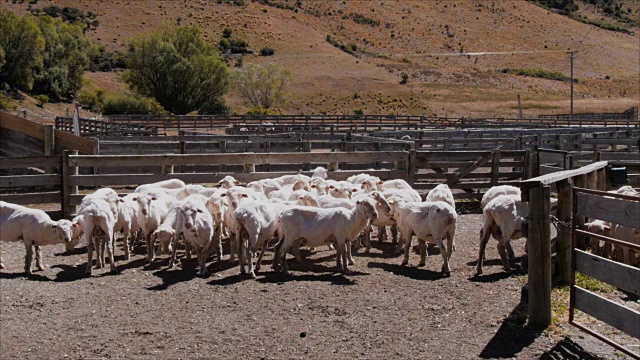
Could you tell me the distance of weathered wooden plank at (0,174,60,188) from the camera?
48.5ft

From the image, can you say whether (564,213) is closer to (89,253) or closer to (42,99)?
(89,253)

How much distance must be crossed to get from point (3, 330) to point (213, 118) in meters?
42.5

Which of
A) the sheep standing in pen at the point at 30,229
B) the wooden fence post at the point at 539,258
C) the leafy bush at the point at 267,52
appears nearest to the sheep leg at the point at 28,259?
the sheep standing in pen at the point at 30,229

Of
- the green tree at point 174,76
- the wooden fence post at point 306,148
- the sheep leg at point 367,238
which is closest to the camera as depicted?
the sheep leg at point 367,238

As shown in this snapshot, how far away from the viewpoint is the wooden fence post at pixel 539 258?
25.7ft

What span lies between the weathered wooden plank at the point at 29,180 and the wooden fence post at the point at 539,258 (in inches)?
420

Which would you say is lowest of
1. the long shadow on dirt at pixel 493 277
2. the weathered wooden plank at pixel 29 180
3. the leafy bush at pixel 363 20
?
the long shadow on dirt at pixel 493 277

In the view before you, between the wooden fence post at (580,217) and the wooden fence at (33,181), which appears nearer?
the wooden fence post at (580,217)

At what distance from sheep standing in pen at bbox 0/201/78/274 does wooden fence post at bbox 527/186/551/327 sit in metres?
7.27

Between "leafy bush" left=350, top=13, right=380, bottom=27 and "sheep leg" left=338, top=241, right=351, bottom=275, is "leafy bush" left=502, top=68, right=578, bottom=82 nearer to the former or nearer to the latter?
"leafy bush" left=350, top=13, right=380, bottom=27

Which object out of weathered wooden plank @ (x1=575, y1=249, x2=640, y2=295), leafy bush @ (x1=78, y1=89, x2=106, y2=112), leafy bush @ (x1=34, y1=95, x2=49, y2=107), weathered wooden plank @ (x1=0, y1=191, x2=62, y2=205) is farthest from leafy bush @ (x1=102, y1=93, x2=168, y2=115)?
weathered wooden plank @ (x1=575, y1=249, x2=640, y2=295)

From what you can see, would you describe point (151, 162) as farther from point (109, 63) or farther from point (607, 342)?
point (109, 63)

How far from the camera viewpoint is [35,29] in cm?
6800

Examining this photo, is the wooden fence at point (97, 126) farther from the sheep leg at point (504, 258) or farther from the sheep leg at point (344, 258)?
the sheep leg at point (504, 258)
